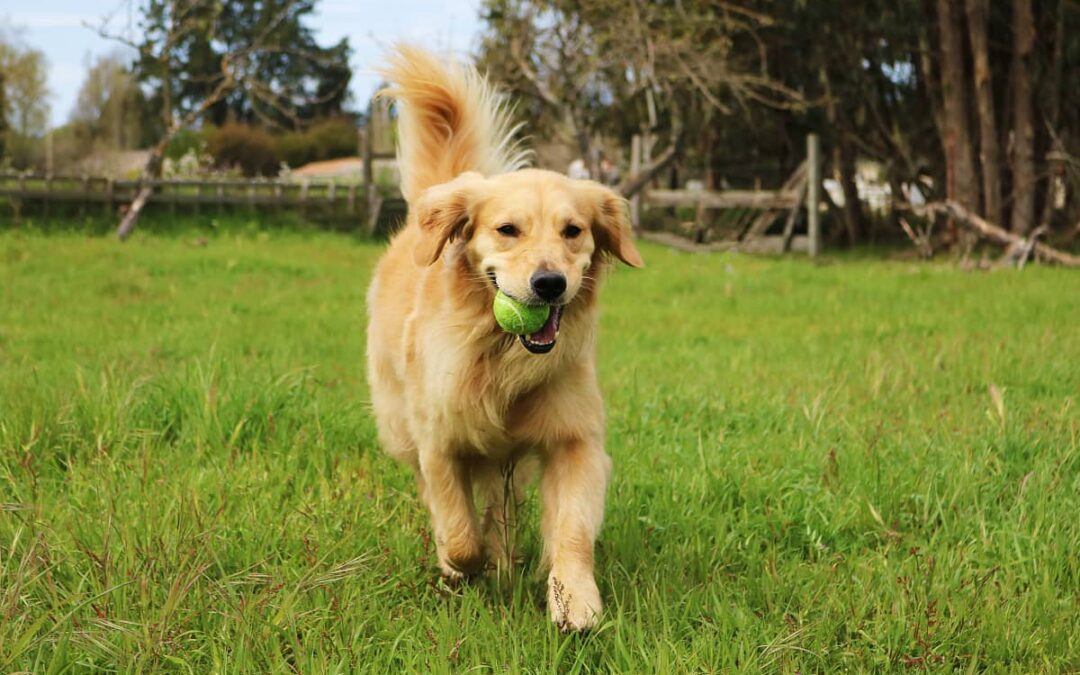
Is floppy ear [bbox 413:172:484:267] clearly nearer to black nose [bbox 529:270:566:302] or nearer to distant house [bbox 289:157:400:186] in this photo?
black nose [bbox 529:270:566:302]

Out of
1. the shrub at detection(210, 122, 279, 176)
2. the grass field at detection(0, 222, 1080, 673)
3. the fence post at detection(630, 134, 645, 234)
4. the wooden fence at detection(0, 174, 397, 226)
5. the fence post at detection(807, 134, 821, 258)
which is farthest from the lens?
the shrub at detection(210, 122, 279, 176)

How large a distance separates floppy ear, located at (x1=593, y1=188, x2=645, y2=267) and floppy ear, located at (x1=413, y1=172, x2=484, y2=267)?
1.32 ft

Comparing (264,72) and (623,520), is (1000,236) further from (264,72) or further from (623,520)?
(264,72)

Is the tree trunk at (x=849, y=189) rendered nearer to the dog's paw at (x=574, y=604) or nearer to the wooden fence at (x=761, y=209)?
the wooden fence at (x=761, y=209)

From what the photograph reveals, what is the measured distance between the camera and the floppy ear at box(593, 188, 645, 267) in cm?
334

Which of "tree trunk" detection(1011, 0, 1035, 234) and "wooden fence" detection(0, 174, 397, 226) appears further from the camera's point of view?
"wooden fence" detection(0, 174, 397, 226)

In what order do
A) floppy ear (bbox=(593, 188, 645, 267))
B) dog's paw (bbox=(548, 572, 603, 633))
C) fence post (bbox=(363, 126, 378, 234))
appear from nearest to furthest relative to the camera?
dog's paw (bbox=(548, 572, 603, 633)), floppy ear (bbox=(593, 188, 645, 267)), fence post (bbox=(363, 126, 378, 234))

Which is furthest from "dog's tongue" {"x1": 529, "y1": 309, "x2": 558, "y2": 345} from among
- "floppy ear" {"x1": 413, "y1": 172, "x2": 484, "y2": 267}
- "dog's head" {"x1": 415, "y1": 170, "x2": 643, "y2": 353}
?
"floppy ear" {"x1": 413, "y1": 172, "x2": 484, "y2": 267}

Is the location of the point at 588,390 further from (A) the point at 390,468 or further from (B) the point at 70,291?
(B) the point at 70,291

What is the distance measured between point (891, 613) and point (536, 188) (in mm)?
1516

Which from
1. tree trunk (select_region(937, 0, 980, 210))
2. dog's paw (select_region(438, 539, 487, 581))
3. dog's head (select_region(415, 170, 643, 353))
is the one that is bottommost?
dog's paw (select_region(438, 539, 487, 581))

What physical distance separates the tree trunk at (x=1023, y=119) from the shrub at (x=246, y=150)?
3367cm

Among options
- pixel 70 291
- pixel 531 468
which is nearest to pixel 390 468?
pixel 531 468

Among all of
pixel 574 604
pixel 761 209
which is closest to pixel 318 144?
pixel 761 209
